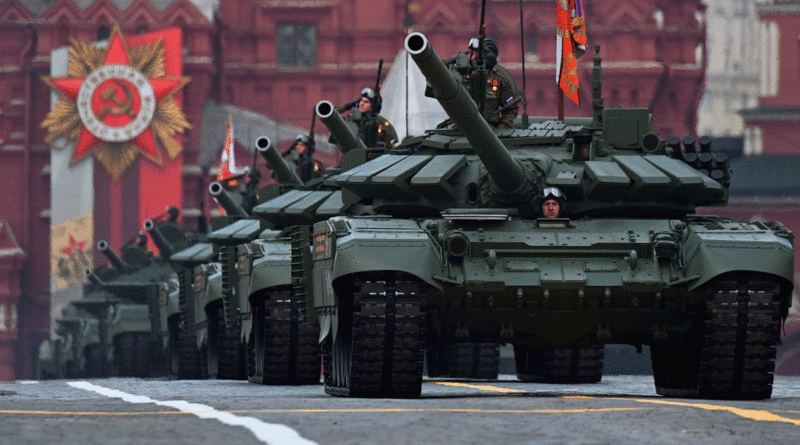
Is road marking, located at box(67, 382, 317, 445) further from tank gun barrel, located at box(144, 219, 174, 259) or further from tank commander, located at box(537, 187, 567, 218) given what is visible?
tank gun barrel, located at box(144, 219, 174, 259)

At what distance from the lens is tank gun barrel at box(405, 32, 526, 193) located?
572 inches

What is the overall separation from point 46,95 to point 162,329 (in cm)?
3531

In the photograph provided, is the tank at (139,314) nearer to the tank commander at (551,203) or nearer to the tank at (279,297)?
the tank at (279,297)

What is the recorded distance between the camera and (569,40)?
22078 mm

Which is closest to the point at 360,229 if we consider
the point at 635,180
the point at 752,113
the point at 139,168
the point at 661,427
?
the point at 635,180

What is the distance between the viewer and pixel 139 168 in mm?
68000

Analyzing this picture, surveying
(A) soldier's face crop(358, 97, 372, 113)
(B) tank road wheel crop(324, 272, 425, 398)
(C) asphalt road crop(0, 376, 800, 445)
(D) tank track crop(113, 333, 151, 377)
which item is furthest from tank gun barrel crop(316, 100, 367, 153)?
(D) tank track crop(113, 333, 151, 377)

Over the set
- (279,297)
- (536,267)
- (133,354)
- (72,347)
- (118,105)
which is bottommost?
(72,347)

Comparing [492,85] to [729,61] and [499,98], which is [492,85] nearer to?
[499,98]

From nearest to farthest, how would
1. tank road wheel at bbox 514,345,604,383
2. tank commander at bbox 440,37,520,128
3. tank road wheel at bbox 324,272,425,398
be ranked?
tank road wheel at bbox 324,272,425,398 < tank commander at bbox 440,37,520,128 < tank road wheel at bbox 514,345,604,383

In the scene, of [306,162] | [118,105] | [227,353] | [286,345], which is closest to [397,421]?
[286,345]

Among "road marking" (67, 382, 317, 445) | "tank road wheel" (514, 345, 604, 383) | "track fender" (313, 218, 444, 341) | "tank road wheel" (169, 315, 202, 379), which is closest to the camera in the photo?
"road marking" (67, 382, 317, 445)

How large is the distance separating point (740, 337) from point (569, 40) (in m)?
7.15

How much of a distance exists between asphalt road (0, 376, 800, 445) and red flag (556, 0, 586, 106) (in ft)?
23.8
